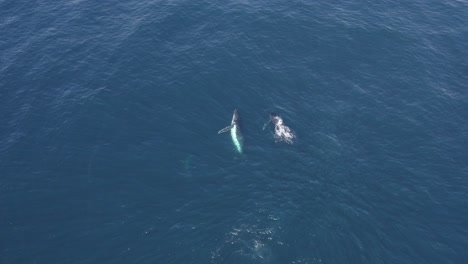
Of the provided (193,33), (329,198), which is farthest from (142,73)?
(329,198)

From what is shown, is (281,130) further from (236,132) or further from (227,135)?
(227,135)

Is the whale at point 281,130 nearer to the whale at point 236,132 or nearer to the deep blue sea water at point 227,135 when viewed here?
the deep blue sea water at point 227,135

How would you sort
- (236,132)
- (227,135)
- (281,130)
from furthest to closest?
(281,130) → (227,135) → (236,132)

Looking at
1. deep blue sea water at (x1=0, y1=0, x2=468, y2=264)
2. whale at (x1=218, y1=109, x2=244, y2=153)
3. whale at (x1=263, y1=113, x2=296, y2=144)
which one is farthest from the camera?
whale at (x1=263, y1=113, x2=296, y2=144)

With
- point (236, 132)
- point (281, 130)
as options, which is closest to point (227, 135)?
point (236, 132)

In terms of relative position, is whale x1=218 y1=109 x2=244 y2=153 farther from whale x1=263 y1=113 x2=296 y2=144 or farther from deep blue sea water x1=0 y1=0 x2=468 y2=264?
whale x1=263 y1=113 x2=296 y2=144

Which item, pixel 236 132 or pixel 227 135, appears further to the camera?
pixel 227 135

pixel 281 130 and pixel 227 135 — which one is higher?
pixel 281 130

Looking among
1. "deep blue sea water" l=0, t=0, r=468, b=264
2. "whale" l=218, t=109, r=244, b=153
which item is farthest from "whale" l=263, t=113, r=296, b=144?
"whale" l=218, t=109, r=244, b=153

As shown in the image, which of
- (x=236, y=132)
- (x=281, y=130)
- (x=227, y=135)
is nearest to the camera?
(x=236, y=132)

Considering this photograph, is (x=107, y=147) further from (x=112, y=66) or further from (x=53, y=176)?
(x=112, y=66)
